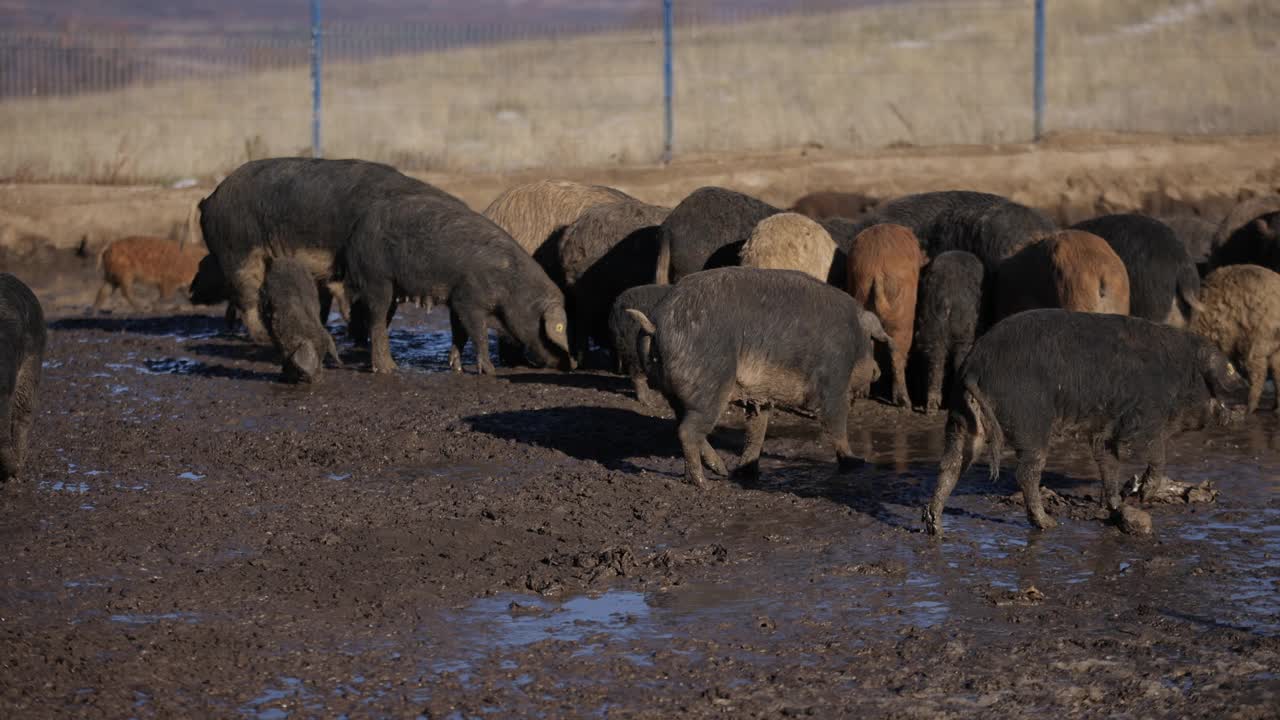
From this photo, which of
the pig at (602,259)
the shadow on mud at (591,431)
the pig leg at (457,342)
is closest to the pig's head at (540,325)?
the pig at (602,259)

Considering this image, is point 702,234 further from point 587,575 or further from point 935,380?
point 587,575

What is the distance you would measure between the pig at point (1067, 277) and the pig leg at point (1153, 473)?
1996 mm

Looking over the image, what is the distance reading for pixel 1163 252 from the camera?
1143 cm

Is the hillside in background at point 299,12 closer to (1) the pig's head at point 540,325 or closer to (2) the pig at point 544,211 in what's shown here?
(2) the pig at point 544,211

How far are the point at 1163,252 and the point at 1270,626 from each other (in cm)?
512

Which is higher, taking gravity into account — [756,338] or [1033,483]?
[756,338]

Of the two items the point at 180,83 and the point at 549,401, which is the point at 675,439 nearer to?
the point at 549,401

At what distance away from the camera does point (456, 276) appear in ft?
41.6

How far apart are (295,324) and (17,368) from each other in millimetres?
3179

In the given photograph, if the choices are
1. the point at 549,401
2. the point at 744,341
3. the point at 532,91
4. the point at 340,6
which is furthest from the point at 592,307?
the point at 340,6

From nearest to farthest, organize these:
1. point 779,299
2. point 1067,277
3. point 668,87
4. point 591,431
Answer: point 779,299
point 591,431
point 1067,277
point 668,87

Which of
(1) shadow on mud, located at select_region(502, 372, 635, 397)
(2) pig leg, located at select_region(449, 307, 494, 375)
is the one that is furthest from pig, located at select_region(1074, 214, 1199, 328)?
(2) pig leg, located at select_region(449, 307, 494, 375)

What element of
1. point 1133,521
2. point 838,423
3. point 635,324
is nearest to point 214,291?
point 635,324

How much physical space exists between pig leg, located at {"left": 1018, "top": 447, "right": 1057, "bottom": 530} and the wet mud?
10 cm
